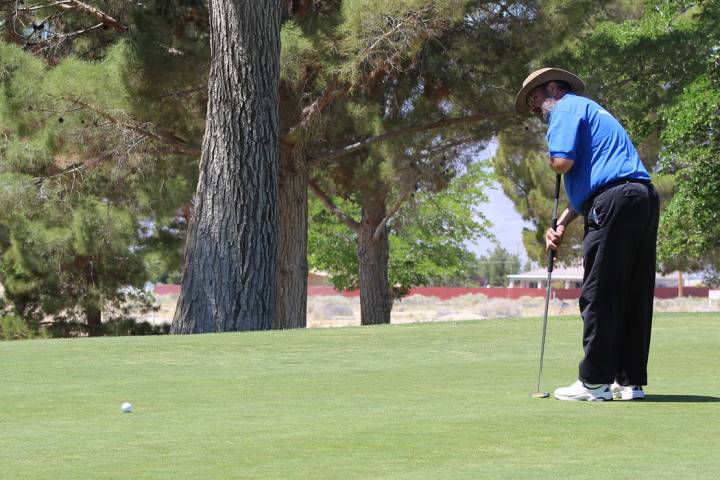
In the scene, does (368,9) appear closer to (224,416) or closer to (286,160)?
(286,160)

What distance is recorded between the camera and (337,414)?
18.9ft

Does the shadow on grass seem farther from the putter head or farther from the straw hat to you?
the straw hat

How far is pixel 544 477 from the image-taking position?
396 cm

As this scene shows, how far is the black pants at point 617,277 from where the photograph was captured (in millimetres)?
6738

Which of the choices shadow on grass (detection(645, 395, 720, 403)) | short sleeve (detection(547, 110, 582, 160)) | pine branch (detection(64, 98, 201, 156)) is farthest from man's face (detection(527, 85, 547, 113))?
pine branch (detection(64, 98, 201, 156))

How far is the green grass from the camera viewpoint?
424 cm

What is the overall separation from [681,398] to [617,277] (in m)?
0.73

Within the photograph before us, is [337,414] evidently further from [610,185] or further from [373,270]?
[373,270]

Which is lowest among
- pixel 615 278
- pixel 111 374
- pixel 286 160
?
pixel 111 374

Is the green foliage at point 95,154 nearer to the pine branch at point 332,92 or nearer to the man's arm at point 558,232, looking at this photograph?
the pine branch at point 332,92


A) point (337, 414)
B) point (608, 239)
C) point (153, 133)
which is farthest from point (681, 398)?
point (153, 133)

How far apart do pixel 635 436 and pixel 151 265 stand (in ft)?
82.9

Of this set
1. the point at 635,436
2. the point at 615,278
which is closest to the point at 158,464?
the point at 635,436

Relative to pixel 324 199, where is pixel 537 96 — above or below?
below
